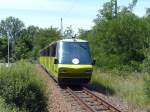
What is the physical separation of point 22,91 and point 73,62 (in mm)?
12045

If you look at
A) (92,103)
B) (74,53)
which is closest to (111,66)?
(74,53)

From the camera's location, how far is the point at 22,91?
48.1ft

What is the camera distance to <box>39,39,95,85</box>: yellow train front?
85.7 feet

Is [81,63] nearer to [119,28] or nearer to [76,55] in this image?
[76,55]

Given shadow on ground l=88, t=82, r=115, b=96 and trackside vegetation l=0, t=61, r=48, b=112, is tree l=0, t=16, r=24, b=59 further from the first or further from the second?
trackside vegetation l=0, t=61, r=48, b=112

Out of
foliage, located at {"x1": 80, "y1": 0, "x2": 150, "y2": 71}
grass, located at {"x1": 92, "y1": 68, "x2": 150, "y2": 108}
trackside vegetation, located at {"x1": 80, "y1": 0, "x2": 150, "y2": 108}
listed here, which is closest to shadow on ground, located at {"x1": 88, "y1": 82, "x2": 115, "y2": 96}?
grass, located at {"x1": 92, "y1": 68, "x2": 150, "y2": 108}

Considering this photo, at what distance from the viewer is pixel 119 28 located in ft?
155

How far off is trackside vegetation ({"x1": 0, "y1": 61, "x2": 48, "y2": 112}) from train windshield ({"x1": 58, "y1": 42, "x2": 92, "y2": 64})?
11184 millimetres

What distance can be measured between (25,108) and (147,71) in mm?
6992

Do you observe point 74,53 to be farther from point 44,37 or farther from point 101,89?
point 44,37

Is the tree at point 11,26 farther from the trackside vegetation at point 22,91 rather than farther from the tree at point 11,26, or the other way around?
the trackside vegetation at point 22,91

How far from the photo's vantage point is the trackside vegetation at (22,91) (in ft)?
47.8

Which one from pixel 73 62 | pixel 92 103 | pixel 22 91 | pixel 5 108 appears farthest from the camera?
pixel 73 62

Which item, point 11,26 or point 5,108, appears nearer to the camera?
point 5,108
